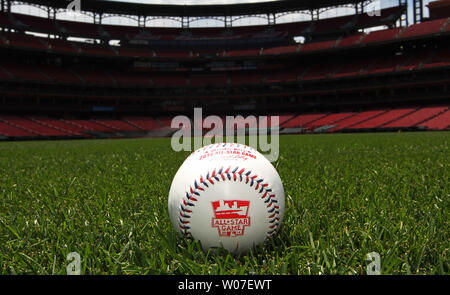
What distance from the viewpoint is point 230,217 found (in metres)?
1.69

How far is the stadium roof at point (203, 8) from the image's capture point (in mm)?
38562

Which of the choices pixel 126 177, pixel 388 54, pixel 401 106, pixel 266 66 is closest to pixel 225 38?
pixel 266 66

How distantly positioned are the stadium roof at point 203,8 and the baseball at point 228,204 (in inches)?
1623

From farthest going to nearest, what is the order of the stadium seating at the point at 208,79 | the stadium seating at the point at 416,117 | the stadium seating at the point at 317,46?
1. the stadium seating at the point at 208,79
2. the stadium seating at the point at 317,46
3. the stadium seating at the point at 416,117

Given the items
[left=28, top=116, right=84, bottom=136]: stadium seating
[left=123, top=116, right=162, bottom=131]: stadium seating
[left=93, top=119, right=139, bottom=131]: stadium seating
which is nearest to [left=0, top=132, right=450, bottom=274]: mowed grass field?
[left=28, top=116, right=84, bottom=136]: stadium seating

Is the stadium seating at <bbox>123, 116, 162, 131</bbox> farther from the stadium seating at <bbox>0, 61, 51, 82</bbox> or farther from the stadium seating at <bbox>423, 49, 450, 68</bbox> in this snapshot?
the stadium seating at <bbox>423, 49, 450, 68</bbox>

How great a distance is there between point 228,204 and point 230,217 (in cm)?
7

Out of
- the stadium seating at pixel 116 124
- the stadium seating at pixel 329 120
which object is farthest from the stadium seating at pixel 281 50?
the stadium seating at pixel 116 124

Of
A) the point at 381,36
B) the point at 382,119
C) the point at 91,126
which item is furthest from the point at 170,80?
the point at 381,36

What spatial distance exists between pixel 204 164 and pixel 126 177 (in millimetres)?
3035

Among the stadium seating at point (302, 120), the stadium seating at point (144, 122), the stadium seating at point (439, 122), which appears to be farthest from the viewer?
the stadium seating at point (144, 122)

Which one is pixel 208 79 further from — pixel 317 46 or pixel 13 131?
pixel 13 131

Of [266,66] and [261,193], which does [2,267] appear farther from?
[266,66]

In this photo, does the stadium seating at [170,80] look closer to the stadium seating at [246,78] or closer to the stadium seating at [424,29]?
the stadium seating at [246,78]
